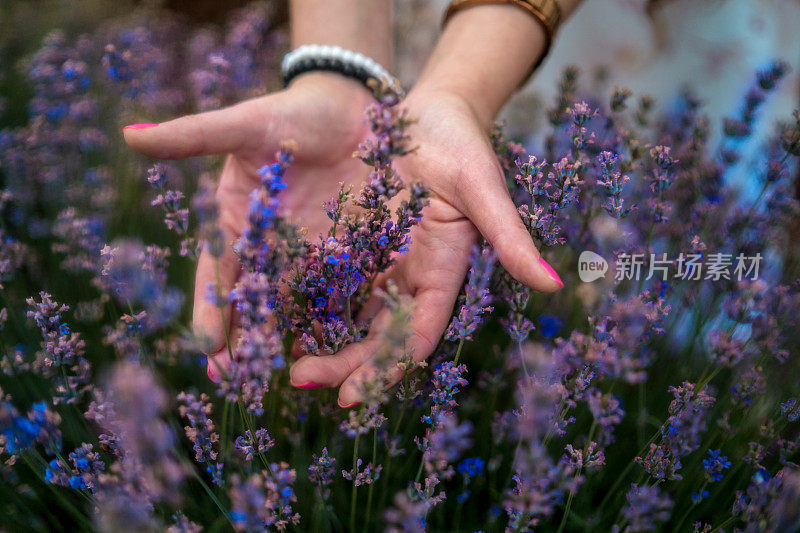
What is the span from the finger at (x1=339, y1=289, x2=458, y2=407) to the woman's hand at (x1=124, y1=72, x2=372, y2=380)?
0.32m

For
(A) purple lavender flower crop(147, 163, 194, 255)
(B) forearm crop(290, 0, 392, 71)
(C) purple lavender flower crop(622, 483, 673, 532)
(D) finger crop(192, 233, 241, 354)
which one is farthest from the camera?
(B) forearm crop(290, 0, 392, 71)

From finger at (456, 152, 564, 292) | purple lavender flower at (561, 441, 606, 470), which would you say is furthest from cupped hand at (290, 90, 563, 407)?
purple lavender flower at (561, 441, 606, 470)

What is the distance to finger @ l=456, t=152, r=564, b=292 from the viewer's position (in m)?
1.17

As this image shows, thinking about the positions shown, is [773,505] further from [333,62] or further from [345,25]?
[345,25]

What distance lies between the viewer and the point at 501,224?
126cm

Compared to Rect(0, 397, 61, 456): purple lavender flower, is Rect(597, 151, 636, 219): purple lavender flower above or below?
above

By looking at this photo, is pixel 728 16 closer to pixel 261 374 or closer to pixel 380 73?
pixel 380 73

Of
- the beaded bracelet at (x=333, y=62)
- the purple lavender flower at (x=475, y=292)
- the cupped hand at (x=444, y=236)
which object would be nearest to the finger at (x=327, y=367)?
the cupped hand at (x=444, y=236)

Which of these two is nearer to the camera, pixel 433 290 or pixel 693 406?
pixel 693 406

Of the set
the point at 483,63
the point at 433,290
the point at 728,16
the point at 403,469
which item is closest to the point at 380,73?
the point at 483,63

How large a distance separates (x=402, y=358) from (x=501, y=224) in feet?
1.28

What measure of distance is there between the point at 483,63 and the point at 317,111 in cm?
62

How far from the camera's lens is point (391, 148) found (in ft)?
3.53

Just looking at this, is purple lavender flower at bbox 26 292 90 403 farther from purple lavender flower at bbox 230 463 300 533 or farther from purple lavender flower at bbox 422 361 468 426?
purple lavender flower at bbox 422 361 468 426
